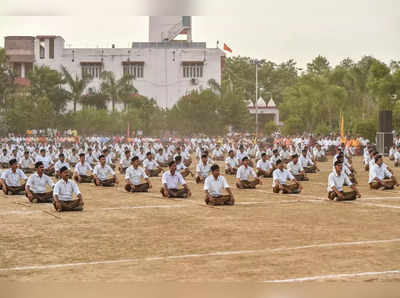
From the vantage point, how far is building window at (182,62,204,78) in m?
70.7

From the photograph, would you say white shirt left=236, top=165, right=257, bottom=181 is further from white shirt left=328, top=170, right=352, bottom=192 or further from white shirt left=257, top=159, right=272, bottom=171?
white shirt left=257, top=159, right=272, bottom=171

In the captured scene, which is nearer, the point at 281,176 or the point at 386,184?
the point at 281,176

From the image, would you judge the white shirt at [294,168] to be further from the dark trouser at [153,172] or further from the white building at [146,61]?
the white building at [146,61]

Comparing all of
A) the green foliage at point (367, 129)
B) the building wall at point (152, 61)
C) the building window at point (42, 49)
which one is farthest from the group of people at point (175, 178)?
the building window at point (42, 49)

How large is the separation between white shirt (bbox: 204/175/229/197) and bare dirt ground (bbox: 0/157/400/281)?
1.76 ft

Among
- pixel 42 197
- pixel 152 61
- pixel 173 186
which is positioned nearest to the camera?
pixel 42 197

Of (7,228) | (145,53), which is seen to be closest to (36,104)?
(145,53)

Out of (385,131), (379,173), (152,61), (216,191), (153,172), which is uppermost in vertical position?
(152,61)

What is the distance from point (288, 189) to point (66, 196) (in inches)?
245

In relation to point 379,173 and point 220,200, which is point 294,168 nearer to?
point 379,173

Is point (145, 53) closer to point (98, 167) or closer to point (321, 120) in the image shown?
point (321, 120)

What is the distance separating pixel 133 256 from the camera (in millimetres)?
8836

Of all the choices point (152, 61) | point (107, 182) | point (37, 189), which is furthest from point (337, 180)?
point (152, 61)

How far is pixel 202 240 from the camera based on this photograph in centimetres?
1016
